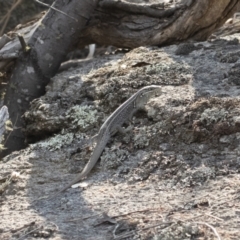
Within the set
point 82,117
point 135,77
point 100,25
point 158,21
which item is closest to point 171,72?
point 135,77

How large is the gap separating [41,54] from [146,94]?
1806mm

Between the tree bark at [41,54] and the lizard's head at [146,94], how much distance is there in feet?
5.40

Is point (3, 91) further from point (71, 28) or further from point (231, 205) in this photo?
point (231, 205)

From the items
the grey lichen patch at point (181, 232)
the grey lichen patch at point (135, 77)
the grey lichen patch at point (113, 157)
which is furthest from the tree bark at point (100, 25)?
the grey lichen patch at point (181, 232)

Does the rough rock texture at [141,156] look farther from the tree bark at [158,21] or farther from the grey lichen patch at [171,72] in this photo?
the tree bark at [158,21]

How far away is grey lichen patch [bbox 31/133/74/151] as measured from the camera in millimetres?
5198

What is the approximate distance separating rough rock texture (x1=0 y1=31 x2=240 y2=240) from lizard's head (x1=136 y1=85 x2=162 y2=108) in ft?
0.23

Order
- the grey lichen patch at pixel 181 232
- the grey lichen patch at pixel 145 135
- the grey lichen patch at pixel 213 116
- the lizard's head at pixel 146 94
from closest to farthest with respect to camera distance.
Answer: the grey lichen patch at pixel 181 232 → the grey lichen patch at pixel 213 116 → the grey lichen patch at pixel 145 135 → the lizard's head at pixel 146 94

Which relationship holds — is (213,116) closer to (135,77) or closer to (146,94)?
(146,94)

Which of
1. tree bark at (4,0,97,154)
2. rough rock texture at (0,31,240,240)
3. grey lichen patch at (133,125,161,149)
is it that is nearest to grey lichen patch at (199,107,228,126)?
rough rock texture at (0,31,240,240)

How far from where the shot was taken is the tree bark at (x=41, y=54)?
21.1 feet

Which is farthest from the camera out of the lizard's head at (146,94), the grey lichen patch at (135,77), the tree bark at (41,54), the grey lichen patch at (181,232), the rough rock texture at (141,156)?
the tree bark at (41,54)

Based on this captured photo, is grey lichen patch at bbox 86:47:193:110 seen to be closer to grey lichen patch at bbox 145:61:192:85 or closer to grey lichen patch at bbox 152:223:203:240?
grey lichen patch at bbox 145:61:192:85

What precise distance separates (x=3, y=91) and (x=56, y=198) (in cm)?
304
